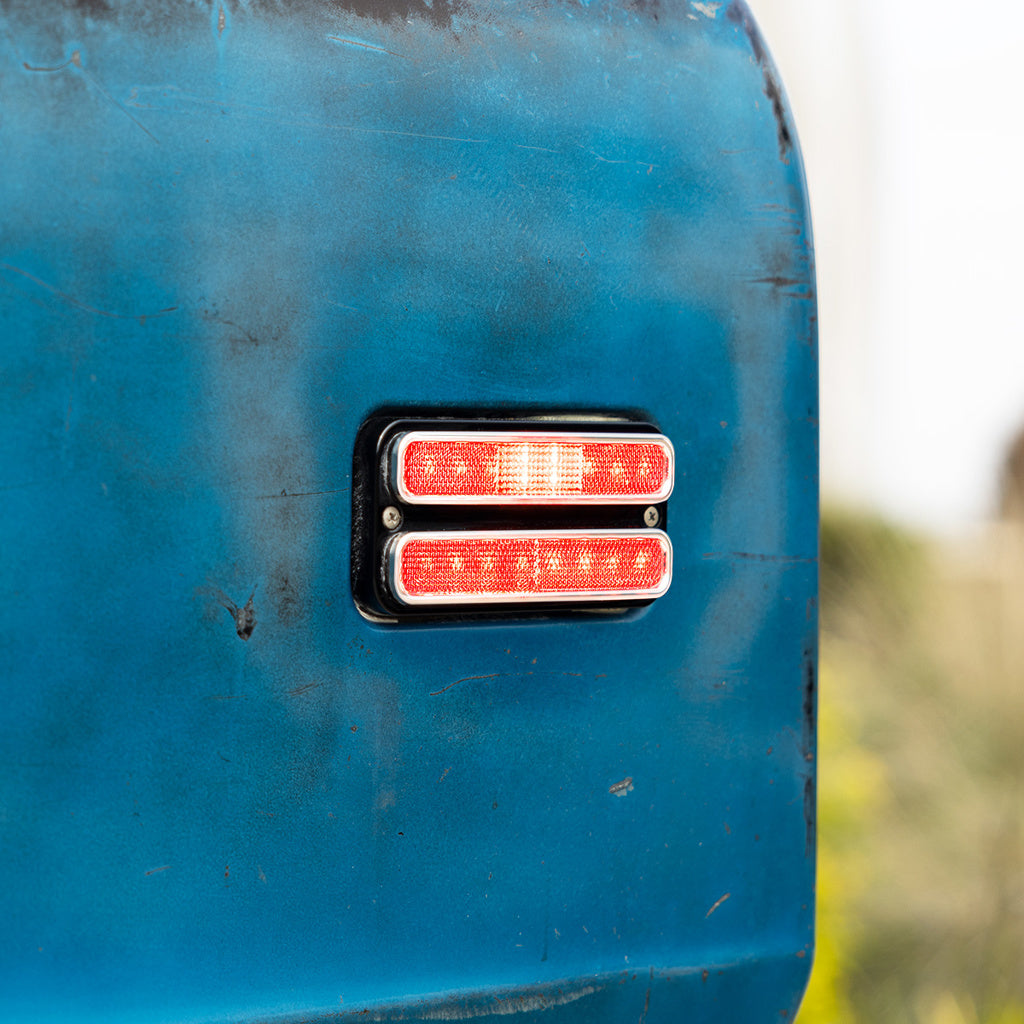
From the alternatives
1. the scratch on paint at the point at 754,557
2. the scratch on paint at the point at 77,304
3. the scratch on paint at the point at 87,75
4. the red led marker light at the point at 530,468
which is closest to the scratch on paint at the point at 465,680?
the red led marker light at the point at 530,468

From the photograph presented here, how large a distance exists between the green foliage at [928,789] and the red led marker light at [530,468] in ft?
13.1

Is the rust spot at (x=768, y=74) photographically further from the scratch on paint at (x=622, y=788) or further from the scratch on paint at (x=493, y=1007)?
the scratch on paint at (x=493, y=1007)

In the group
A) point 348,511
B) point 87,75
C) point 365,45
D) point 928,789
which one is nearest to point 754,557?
point 348,511

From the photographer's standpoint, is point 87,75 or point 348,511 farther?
point 348,511

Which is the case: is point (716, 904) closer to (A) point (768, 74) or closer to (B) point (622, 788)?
(B) point (622, 788)

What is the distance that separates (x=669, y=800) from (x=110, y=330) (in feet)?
2.51

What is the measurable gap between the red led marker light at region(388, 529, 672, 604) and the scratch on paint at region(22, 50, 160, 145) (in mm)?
449

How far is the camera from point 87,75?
104 centimetres

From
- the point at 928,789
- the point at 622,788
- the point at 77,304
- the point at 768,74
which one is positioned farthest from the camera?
the point at 928,789

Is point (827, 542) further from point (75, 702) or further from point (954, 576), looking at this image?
point (75, 702)

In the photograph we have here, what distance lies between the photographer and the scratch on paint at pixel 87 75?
1024 mm

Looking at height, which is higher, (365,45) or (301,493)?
(365,45)

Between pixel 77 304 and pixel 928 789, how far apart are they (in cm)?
538

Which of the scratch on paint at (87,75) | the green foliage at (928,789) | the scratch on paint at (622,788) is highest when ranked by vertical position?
the scratch on paint at (87,75)
